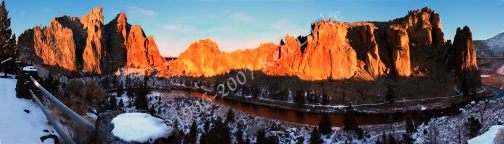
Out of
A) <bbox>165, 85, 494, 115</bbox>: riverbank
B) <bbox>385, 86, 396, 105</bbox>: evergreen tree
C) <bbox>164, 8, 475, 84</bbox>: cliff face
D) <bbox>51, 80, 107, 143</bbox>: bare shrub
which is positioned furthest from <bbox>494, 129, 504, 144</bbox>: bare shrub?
<bbox>164, 8, 475, 84</bbox>: cliff face

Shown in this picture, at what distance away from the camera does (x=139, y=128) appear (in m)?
3.36

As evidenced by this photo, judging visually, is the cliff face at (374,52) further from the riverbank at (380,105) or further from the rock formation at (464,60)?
the riverbank at (380,105)

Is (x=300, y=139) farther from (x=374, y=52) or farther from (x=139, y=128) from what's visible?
(x=374, y=52)

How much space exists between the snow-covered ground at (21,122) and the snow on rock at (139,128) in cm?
453

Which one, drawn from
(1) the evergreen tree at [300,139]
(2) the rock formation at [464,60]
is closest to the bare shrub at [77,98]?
(1) the evergreen tree at [300,139]

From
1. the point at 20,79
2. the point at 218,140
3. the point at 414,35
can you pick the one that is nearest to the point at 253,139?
the point at 218,140

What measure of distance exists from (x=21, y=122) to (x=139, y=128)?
637 cm

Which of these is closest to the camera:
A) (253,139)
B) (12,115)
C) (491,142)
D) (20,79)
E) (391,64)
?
(491,142)

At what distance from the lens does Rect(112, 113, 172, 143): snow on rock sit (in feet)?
10.9

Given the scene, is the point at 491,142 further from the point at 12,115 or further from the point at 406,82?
the point at 406,82

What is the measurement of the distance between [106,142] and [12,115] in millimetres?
6655

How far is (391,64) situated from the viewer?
18562 centimetres

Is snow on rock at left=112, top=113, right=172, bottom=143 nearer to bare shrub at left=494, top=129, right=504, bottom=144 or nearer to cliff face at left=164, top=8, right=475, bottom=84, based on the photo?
bare shrub at left=494, top=129, right=504, bottom=144

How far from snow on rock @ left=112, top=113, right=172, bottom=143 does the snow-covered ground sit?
4.53m
